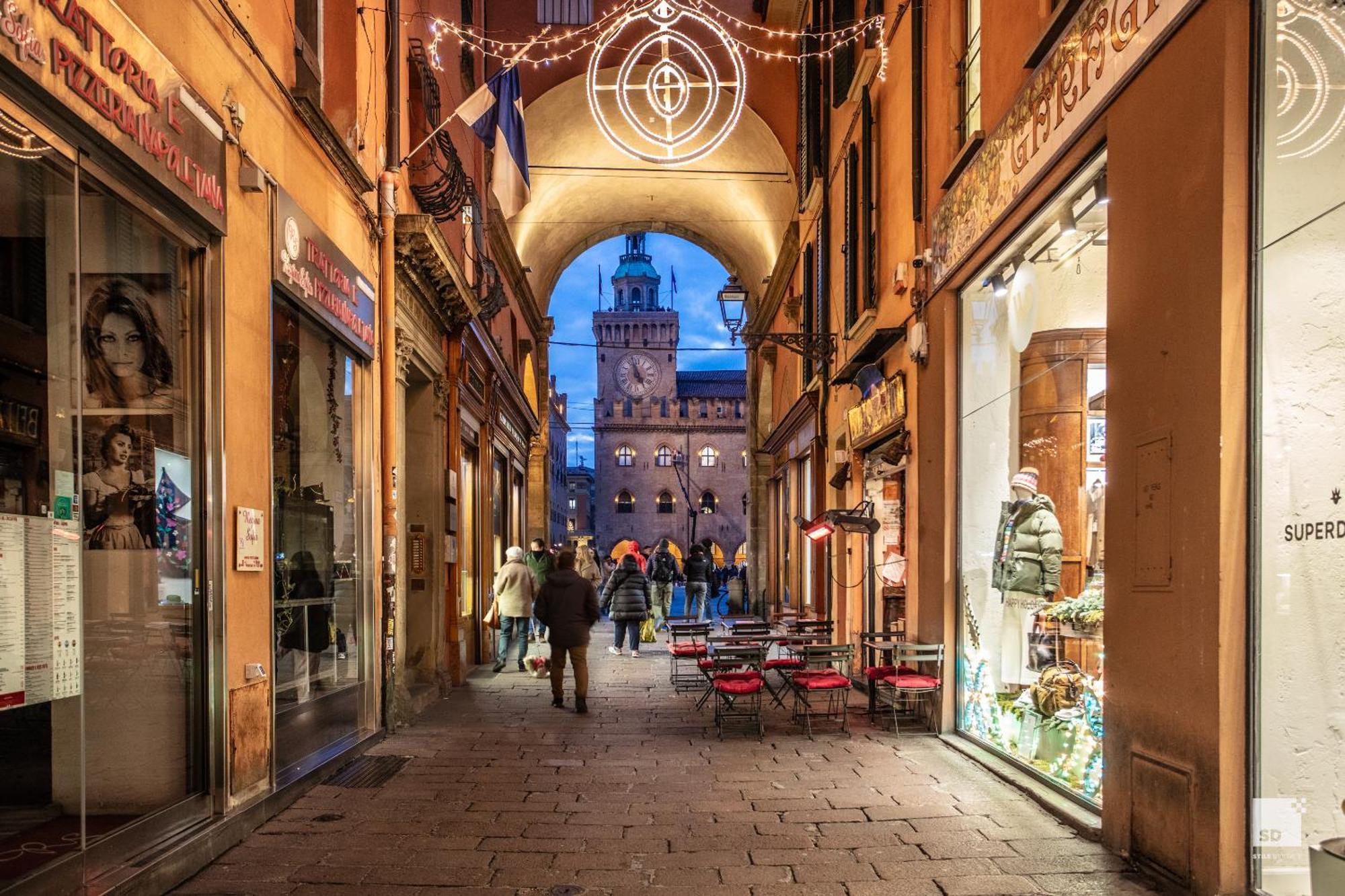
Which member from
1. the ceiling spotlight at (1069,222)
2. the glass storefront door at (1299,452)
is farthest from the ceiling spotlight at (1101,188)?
the glass storefront door at (1299,452)

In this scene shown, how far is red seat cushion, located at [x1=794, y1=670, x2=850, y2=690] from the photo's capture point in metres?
8.87

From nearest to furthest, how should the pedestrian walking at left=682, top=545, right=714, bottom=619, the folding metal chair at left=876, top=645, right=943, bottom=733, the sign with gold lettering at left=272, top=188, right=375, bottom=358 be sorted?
1. the sign with gold lettering at left=272, top=188, right=375, bottom=358
2. the folding metal chair at left=876, top=645, right=943, bottom=733
3. the pedestrian walking at left=682, top=545, right=714, bottom=619

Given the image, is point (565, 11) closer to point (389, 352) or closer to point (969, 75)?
point (389, 352)

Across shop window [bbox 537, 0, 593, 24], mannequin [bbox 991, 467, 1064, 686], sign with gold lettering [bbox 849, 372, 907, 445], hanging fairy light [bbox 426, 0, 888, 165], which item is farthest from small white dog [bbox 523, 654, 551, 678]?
shop window [bbox 537, 0, 593, 24]

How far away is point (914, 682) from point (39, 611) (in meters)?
6.56

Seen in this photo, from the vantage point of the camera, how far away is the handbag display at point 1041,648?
24.0 ft

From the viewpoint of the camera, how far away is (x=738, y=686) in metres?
8.91

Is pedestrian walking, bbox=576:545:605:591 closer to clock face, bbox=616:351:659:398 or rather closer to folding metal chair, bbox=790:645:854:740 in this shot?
folding metal chair, bbox=790:645:854:740

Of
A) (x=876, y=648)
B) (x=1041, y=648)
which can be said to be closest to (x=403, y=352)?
(x=876, y=648)

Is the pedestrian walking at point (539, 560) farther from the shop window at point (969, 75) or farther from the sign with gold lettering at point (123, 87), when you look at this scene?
the sign with gold lettering at point (123, 87)

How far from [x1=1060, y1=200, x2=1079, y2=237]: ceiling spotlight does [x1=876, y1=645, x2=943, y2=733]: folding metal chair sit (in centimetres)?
379

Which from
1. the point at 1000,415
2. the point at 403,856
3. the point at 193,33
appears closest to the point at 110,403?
the point at 193,33

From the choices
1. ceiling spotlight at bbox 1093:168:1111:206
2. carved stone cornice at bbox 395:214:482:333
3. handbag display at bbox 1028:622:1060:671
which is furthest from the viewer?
carved stone cornice at bbox 395:214:482:333

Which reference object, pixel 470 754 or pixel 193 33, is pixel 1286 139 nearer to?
pixel 193 33
